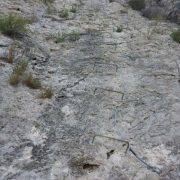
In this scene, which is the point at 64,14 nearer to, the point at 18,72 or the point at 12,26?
the point at 12,26

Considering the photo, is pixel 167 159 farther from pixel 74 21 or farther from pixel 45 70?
pixel 74 21

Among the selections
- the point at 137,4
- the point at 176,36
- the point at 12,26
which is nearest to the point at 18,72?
the point at 12,26

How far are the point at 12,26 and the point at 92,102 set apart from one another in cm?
298

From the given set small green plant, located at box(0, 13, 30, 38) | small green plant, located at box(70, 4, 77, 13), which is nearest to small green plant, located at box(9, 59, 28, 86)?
small green plant, located at box(0, 13, 30, 38)

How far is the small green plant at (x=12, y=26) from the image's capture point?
31.0 ft

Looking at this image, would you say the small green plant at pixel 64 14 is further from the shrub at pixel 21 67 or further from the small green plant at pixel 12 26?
the shrub at pixel 21 67

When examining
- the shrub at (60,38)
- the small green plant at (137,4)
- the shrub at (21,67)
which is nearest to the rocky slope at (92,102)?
the shrub at (60,38)

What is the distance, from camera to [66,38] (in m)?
10.0

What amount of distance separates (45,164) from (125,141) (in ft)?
4.31

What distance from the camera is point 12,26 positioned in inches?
375

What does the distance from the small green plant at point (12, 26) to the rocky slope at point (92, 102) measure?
0.74 feet

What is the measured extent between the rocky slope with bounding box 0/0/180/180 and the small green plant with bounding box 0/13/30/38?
0.22 metres

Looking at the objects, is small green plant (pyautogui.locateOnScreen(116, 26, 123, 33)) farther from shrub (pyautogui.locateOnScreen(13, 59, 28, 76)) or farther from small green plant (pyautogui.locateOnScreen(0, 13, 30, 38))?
shrub (pyautogui.locateOnScreen(13, 59, 28, 76))

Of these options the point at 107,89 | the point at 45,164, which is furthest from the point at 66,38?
the point at 45,164
